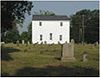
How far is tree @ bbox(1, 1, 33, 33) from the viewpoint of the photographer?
25.7 metres

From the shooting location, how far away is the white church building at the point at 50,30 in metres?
77.3

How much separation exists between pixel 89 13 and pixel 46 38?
46172 mm

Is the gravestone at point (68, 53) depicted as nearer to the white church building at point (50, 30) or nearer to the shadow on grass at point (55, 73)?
the shadow on grass at point (55, 73)

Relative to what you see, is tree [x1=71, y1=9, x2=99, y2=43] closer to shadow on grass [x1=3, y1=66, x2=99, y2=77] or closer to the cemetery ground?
the cemetery ground

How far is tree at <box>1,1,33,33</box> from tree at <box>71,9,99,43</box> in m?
67.5

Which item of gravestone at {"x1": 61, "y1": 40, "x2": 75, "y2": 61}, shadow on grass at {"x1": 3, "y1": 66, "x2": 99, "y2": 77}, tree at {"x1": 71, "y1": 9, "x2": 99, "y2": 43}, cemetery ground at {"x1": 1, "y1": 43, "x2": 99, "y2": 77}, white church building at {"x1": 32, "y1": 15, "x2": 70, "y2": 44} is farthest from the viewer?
tree at {"x1": 71, "y1": 9, "x2": 99, "y2": 43}

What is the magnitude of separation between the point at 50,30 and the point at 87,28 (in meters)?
28.7

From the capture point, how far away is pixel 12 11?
28.3 meters

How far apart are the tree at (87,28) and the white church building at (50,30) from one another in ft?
67.2

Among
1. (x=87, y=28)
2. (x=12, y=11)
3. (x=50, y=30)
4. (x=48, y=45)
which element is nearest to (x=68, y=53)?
(x=12, y=11)

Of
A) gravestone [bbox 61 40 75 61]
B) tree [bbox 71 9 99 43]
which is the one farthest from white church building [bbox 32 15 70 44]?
gravestone [bbox 61 40 75 61]

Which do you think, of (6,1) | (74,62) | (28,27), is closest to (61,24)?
(28,27)

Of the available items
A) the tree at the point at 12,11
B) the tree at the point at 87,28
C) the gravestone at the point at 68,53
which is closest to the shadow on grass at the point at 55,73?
the gravestone at the point at 68,53

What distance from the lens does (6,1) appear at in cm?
2508
